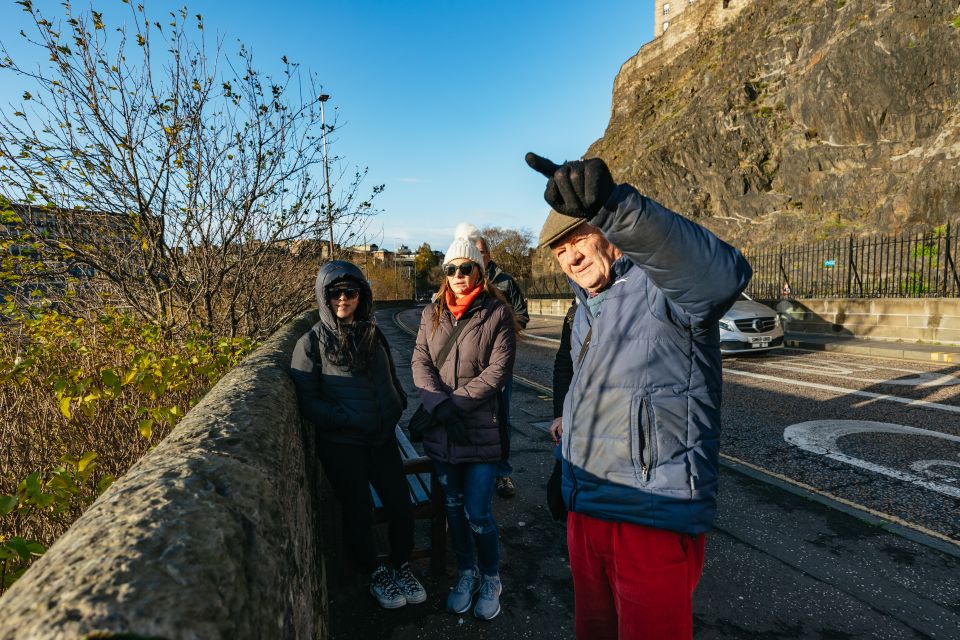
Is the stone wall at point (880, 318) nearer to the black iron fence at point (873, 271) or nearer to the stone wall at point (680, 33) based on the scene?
Result: the black iron fence at point (873, 271)

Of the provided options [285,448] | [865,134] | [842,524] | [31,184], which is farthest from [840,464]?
[865,134]

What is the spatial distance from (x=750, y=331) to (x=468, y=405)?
9.83 metres

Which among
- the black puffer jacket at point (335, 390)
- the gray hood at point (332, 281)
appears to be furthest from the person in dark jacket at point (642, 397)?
the gray hood at point (332, 281)

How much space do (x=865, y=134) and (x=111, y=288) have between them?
34.9m

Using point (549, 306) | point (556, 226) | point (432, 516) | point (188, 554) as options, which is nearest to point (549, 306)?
point (549, 306)

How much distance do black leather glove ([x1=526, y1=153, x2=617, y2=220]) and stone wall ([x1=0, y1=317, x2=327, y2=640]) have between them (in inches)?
43.8

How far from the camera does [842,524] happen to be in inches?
135

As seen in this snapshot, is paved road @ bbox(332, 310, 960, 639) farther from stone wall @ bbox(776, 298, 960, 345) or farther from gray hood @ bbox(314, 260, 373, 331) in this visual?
stone wall @ bbox(776, 298, 960, 345)

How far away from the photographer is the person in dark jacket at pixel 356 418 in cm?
263

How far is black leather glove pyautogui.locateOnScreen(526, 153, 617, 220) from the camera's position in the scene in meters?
1.37

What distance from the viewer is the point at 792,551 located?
3.12 m

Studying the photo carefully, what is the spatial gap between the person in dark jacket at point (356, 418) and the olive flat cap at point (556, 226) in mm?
1368

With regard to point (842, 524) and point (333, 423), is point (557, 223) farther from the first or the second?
point (842, 524)

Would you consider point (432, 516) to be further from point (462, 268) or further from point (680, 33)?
point (680, 33)
